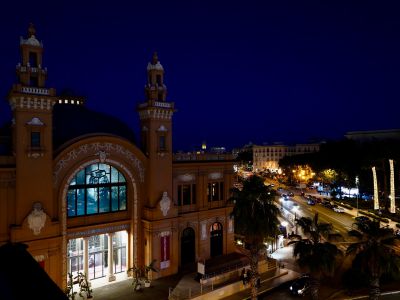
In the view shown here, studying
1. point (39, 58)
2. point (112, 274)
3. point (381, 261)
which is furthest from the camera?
point (112, 274)

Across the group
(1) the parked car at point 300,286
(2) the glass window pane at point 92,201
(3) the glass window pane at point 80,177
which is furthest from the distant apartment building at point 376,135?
(3) the glass window pane at point 80,177

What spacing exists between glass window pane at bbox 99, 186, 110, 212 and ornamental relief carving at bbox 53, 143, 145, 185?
2.76 metres

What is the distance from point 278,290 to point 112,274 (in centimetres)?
1537

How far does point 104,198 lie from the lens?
29.0 metres

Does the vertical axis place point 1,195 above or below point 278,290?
above

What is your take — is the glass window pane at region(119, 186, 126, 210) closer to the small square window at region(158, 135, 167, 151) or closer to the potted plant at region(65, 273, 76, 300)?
the small square window at region(158, 135, 167, 151)

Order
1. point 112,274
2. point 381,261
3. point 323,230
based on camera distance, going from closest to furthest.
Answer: point 381,261 < point 323,230 < point 112,274

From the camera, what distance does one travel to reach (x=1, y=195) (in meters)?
23.7

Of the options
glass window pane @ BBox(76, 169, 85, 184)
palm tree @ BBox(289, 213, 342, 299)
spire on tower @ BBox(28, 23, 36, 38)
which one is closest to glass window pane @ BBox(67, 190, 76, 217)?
glass window pane @ BBox(76, 169, 85, 184)

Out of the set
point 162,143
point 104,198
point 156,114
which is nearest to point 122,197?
point 104,198

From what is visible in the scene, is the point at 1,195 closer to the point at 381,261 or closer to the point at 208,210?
the point at 208,210

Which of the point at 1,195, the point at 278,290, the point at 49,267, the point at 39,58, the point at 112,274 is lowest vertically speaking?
the point at 278,290

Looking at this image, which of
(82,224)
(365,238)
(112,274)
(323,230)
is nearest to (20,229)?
(82,224)

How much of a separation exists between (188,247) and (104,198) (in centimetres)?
1059
